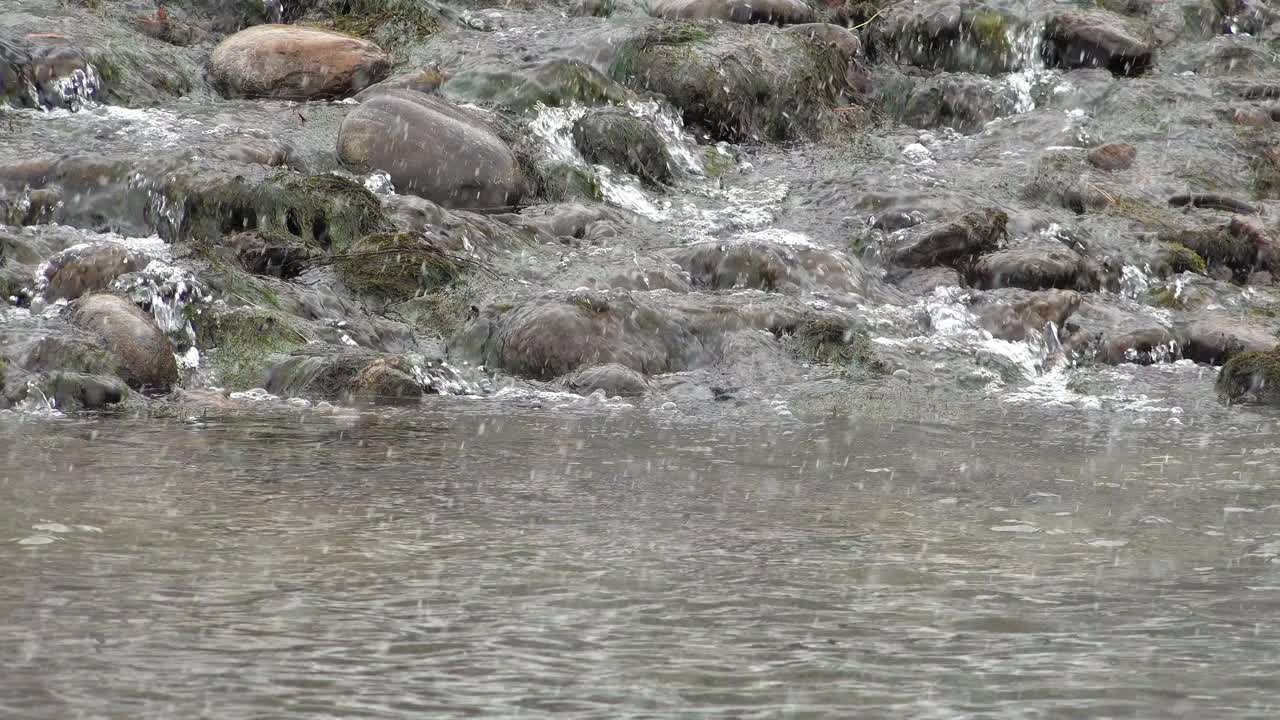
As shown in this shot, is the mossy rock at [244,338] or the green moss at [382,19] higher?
the green moss at [382,19]

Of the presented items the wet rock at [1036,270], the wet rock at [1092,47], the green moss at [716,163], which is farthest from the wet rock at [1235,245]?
the wet rock at [1092,47]

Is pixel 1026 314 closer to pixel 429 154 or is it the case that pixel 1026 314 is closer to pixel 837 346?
pixel 837 346

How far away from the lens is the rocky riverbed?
8.38 meters

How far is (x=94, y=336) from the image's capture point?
25.2ft

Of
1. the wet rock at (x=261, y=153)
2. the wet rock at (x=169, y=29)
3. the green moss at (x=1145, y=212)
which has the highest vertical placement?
the wet rock at (x=169, y=29)

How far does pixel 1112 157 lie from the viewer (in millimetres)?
14180

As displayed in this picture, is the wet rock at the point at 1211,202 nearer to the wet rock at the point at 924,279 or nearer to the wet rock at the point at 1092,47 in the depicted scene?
the wet rock at the point at 924,279

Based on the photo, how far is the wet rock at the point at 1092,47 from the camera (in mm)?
16547

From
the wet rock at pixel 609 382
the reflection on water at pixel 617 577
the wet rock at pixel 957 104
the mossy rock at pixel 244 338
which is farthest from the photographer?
the wet rock at pixel 957 104

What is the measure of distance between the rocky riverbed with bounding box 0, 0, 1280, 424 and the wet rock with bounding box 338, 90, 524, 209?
0.03 meters

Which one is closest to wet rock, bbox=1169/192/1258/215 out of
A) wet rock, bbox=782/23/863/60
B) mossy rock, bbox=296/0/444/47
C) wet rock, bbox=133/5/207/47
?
wet rock, bbox=782/23/863/60

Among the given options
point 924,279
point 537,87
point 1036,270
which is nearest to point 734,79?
point 537,87

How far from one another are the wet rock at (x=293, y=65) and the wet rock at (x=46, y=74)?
1243 mm

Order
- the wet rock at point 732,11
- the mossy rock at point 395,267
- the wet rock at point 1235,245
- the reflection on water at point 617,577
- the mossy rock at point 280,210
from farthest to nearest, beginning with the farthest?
the wet rock at point 732,11, the wet rock at point 1235,245, the mossy rock at point 280,210, the mossy rock at point 395,267, the reflection on water at point 617,577
